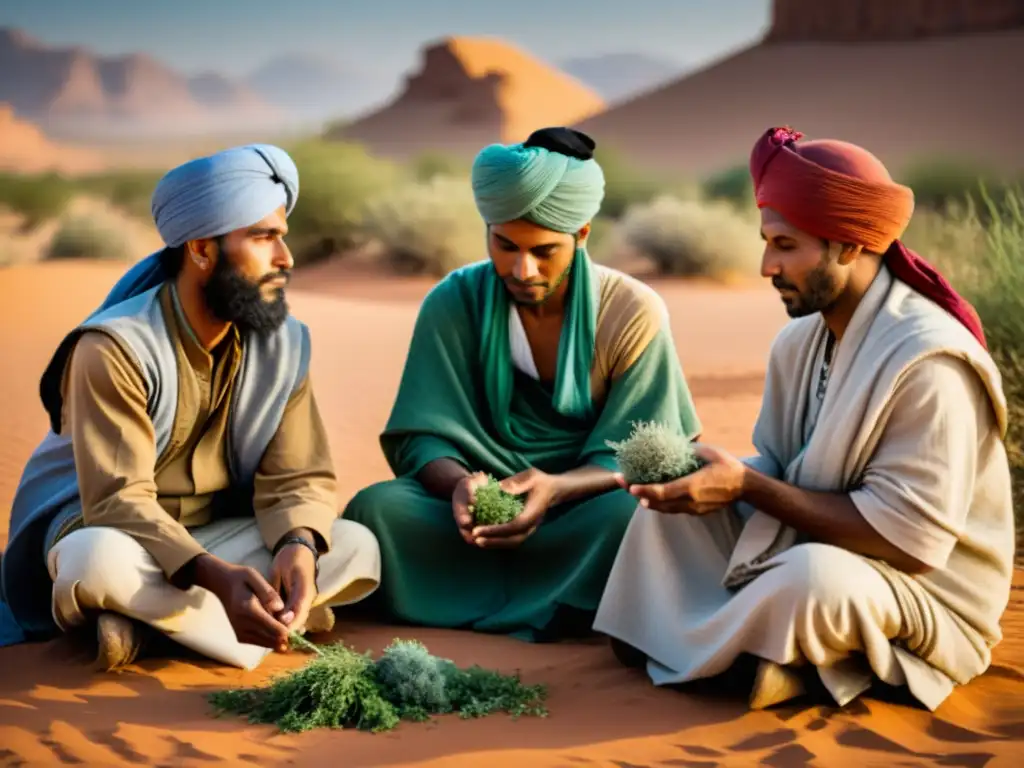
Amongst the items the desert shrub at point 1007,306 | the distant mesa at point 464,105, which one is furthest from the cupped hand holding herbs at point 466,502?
the distant mesa at point 464,105

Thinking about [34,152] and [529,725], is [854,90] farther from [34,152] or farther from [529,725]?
[529,725]

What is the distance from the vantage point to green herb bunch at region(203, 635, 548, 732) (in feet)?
14.5

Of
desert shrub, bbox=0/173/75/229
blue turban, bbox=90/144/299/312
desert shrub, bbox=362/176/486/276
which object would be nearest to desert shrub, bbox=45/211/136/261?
desert shrub, bbox=362/176/486/276

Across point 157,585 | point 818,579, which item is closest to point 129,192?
point 157,585

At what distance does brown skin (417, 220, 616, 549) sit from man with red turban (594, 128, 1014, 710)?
723mm

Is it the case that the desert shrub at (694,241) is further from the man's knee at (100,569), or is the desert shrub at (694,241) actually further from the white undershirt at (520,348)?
the man's knee at (100,569)

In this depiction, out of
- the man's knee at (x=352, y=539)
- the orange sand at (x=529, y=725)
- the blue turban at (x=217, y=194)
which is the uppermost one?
the blue turban at (x=217, y=194)

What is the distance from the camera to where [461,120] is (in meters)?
64.2

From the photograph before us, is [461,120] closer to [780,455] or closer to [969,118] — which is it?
[969,118]

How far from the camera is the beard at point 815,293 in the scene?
4613mm

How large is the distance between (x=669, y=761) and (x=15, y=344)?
973cm

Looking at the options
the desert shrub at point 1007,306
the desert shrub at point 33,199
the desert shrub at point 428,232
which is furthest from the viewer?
the desert shrub at point 33,199

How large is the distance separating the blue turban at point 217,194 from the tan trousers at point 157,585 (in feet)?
3.06

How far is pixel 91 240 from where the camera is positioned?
818 inches
